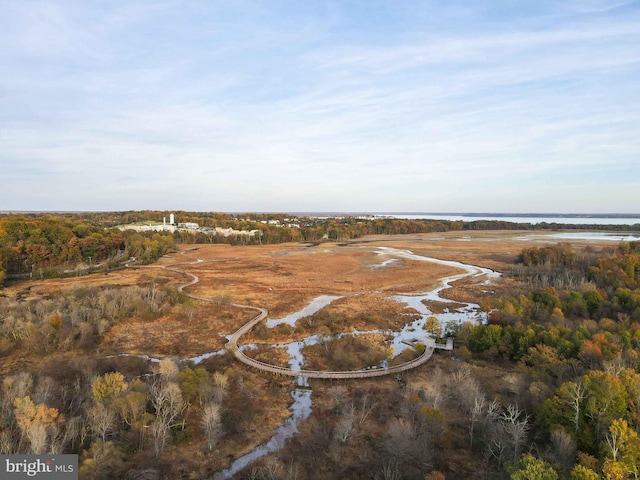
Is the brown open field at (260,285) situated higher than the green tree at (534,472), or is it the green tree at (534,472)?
the green tree at (534,472)

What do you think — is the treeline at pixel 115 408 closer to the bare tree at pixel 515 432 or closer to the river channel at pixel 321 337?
the river channel at pixel 321 337

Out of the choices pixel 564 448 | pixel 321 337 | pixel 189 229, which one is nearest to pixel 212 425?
pixel 564 448

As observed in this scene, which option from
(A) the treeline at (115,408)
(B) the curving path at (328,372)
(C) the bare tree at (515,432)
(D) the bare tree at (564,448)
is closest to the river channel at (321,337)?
(B) the curving path at (328,372)

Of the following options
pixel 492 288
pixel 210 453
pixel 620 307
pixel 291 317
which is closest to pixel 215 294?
pixel 291 317

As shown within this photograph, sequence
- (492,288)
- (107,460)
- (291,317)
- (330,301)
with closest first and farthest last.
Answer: (107,460)
(291,317)
(330,301)
(492,288)

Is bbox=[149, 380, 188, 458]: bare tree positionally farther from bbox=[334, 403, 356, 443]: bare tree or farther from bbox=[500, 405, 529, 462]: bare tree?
bbox=[500, 405, 529, 462]: bare tree

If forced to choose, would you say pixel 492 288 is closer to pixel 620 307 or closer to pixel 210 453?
pixel 620 307

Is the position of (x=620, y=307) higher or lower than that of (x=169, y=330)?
higher
